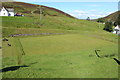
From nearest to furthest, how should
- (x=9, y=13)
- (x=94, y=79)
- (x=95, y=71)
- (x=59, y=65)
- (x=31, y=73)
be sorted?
(x=94, y=79) → (x=31, y=73) → (x=95, y=71) → (x=59, y=65) → (x=9, y=13)

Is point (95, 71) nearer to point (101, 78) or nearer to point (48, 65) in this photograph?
point (101, 78)

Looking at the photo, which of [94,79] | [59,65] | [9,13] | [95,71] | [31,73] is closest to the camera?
[94,79]

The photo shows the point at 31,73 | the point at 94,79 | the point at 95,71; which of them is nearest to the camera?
the point at 94,79

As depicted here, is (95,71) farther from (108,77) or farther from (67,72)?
(67,72)

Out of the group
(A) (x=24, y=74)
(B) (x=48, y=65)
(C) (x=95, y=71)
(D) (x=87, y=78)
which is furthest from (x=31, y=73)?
(C) (x=95, y=71)

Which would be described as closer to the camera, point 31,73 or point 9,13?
point 31,73

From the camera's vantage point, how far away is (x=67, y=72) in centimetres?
1530

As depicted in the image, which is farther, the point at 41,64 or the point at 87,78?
the point at 41,64

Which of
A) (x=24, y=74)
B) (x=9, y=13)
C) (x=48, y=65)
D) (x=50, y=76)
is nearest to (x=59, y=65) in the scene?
(x=48, y=65)

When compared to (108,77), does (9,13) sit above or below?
above

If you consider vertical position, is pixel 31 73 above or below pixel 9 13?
below

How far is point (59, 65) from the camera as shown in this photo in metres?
18.1

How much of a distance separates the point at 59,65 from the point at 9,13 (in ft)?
235

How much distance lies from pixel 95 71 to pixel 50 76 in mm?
5349
